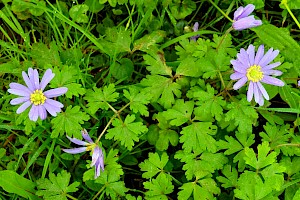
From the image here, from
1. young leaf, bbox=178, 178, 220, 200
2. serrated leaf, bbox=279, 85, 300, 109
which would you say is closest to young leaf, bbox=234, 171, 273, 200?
young leaf, bbox=178, 178, 220, 200

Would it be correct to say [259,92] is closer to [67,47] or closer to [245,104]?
[245,104]

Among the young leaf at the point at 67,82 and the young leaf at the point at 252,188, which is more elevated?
the young leaf at the point at 67,82

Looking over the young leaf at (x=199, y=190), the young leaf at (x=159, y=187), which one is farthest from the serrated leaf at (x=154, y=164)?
the young leaf at (x=199, y=190)

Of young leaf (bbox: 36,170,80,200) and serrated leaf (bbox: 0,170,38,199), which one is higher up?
serrated leaf (bbox: 0,170,38,199)

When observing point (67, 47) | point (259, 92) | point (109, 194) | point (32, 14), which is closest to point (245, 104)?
point (259, 92)

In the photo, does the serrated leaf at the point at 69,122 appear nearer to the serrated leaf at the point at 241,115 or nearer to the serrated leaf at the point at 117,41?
the serrated leaf at the point at 117,41

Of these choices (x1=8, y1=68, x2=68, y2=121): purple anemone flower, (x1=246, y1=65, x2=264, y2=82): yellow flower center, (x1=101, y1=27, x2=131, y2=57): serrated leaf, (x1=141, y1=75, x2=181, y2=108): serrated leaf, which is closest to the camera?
(x1=8, y1=68, x2=68, y2=121): purple anemone flower

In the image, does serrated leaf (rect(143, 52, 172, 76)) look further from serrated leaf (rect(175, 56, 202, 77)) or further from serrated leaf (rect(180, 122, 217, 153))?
serrated leaf (rect(180, 122, 217, 153))
